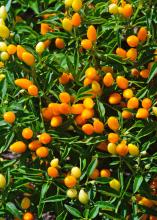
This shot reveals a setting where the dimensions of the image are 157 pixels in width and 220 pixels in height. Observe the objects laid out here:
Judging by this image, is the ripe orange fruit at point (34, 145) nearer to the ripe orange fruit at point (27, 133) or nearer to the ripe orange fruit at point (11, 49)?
the ripe orange fruit at point (27, 133)

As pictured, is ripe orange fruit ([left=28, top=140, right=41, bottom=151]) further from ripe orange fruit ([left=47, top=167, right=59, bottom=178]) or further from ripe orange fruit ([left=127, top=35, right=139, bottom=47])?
ripe orange fruit ([left=127, top=35, right=139, bottom=47])

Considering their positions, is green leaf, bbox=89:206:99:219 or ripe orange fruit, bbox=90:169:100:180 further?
Result: ripe orange fruit, bbox=90:169:100:180

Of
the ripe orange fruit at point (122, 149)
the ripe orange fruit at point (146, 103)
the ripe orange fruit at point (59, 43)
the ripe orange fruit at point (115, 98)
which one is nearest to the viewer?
the ripe orange fruit at point (122, 149)

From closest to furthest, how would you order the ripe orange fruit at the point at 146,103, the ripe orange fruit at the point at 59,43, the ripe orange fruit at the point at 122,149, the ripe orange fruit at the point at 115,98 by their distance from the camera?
the ripe orange fruit at the point at 122,149
the ripe orange fruit at the point at 146,103
the ripe orange fruit at the point at 115,98
the ripe orange fruit at the point at 59,43

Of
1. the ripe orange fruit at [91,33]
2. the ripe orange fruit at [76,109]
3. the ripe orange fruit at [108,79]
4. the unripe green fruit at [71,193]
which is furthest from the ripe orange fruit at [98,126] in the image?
the ripe orange fruit at [91,33]

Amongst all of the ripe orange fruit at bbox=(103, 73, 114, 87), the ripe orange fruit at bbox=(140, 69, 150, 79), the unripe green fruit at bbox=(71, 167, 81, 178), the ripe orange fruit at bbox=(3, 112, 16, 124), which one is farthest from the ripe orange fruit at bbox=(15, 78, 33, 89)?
the ripe orange fruit at bbox=(140, 69, 150, 79)

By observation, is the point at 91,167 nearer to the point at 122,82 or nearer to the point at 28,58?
the point at 122,82
